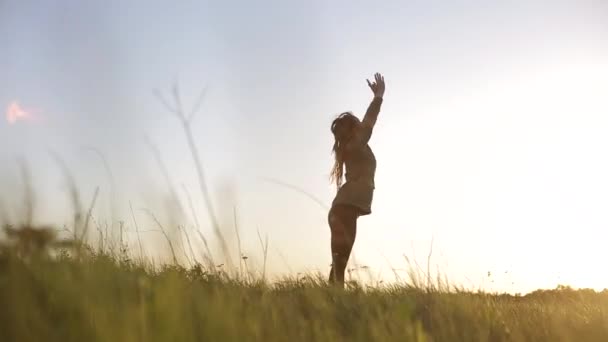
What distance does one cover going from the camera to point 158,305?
5.97 ft

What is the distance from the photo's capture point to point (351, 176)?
604cm

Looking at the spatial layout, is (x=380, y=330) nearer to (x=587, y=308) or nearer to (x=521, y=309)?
(x=521, y=309)

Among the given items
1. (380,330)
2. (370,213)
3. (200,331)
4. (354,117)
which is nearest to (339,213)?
(370,213)

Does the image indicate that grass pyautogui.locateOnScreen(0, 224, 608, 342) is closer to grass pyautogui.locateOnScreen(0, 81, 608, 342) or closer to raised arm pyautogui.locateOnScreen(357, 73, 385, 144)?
grass pyautogui.locateOnScreen(0, 81, 608, 342)

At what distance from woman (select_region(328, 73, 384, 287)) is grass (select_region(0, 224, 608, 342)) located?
1431 millimetres

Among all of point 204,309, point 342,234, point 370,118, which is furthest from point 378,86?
point 204,309

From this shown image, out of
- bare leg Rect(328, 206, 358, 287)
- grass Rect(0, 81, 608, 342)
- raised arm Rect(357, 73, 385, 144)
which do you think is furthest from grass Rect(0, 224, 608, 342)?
raised arm Rect(357, 73, 385, 144)

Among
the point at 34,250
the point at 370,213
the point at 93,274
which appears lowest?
the point at 93,274

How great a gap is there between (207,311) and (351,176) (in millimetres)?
4090

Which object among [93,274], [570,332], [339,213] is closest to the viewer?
[93,274]

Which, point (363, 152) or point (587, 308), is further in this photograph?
point (363, 152)

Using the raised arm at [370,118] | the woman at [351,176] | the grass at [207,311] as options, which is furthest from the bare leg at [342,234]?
the grass at [207,311]

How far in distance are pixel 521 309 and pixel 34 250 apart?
3213 millimetres

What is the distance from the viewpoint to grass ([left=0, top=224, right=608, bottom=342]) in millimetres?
1764
